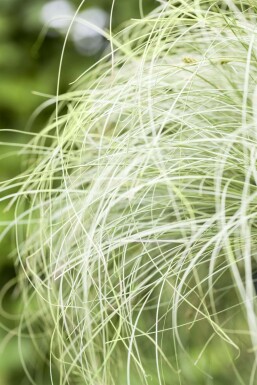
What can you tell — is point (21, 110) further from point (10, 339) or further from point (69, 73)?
point (10, 339)

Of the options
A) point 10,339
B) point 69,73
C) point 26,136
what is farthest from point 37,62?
point 10,339

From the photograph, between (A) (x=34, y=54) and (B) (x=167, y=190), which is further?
(A) (x=34, y=54)

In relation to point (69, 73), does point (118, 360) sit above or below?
below

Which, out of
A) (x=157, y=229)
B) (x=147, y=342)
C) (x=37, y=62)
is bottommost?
(x=147, y=342)

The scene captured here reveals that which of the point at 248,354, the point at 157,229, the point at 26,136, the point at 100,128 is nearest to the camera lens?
the point at 157,229

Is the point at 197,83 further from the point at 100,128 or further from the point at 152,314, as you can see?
the point at 152,314

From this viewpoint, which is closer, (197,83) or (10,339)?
(197,83)

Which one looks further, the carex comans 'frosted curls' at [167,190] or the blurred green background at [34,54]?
the blurred green background at [34,54]

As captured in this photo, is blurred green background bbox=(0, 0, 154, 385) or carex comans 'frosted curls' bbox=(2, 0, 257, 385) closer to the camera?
carex comans 'frosted curls' bbox=(2, 0, 257, 385)

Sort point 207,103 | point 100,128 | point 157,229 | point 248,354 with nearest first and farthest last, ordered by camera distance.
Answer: point 157,229 → point 207,103 → point 248,354 → point 100,128
